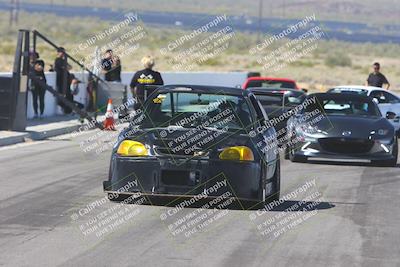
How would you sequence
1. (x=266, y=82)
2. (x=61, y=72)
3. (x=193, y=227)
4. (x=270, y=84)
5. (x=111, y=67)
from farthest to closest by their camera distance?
(x=111, y=67) → (x=270, y=84) → (x=266, y=82) → (x=61, y=72) → (x=193, y=227)

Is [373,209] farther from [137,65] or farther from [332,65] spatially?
[332,65]

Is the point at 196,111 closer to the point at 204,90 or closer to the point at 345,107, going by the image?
the point at 204,90

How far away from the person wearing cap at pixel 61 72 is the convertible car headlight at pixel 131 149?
1487 cm

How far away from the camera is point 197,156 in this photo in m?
11.9

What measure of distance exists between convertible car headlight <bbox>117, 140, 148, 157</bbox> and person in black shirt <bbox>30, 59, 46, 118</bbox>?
12.6 m

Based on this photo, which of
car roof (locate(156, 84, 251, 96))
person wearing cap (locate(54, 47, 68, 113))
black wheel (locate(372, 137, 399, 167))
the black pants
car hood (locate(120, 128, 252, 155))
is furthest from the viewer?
person wearing cap (locate(54, 47, 68, 113))

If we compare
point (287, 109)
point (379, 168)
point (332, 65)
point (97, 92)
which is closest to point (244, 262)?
point (379, 168)

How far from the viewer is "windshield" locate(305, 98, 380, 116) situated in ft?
63.9

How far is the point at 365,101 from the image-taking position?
64.5ft

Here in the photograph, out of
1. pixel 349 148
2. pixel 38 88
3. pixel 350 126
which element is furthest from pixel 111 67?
pixel 349 148

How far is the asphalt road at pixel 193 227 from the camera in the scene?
938 centimetres

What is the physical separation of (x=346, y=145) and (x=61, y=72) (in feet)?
37.3

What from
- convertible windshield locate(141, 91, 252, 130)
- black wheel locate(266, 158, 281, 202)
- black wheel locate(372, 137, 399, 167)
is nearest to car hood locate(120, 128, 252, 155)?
convertible windshield locate(141, 91, 252, 130)

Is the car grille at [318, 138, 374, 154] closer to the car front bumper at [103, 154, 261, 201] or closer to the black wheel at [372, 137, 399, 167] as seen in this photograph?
the black wheel at [372, 137, 399, 167]
